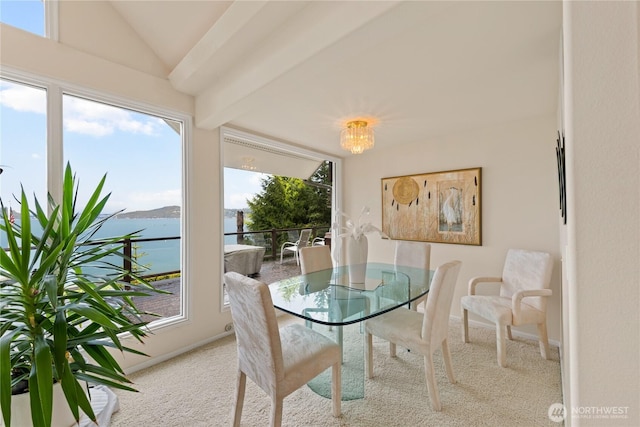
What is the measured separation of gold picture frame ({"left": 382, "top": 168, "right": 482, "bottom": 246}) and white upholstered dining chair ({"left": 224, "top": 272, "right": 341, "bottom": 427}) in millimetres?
2337

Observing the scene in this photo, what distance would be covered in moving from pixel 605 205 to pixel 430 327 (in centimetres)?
145

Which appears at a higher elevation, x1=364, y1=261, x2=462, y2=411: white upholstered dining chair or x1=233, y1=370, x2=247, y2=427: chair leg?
x1=364, y1=261, x2=462, y2=411: white upholstered dining chair

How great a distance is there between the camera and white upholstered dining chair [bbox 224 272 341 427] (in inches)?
56.8

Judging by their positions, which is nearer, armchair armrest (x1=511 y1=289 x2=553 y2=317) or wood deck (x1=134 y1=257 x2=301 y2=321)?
armchair armrest (x1=511 y1=289 x2=553 y2=317)

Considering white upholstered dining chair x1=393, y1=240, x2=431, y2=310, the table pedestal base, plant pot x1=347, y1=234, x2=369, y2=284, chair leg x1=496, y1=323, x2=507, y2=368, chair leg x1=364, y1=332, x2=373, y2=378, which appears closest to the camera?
the table pedestal base

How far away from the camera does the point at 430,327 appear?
1.90 meters

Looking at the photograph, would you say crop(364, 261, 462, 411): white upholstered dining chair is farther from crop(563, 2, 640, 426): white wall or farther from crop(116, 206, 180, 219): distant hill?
crop(116, 206, 180, 219): distant hill

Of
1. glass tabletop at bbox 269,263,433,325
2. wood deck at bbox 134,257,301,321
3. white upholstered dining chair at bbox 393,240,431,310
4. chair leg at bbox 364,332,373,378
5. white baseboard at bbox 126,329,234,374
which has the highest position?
white upholstered dining chair at bbox 393,240,431,310

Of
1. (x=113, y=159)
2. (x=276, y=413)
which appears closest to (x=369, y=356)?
(x=276, y=413)

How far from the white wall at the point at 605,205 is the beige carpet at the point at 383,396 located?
1.40 metres

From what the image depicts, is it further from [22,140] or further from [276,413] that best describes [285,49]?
[276,413]

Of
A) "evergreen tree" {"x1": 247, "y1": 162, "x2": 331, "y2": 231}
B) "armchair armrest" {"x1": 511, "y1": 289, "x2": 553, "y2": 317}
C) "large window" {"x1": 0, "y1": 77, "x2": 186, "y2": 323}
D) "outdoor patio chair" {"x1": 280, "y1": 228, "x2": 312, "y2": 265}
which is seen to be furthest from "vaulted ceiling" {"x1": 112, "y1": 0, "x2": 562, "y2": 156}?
"evergreen tree" {"x1": 247, "y1": 162, "x2": 331, "y2": 231}

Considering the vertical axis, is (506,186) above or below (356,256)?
above

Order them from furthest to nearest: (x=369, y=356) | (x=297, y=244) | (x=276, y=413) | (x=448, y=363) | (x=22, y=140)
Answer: (x=297, y=244)
(x=369, y=356)
(x=448, y=363)
(x=22, y=140)
(x=276, y=413)
